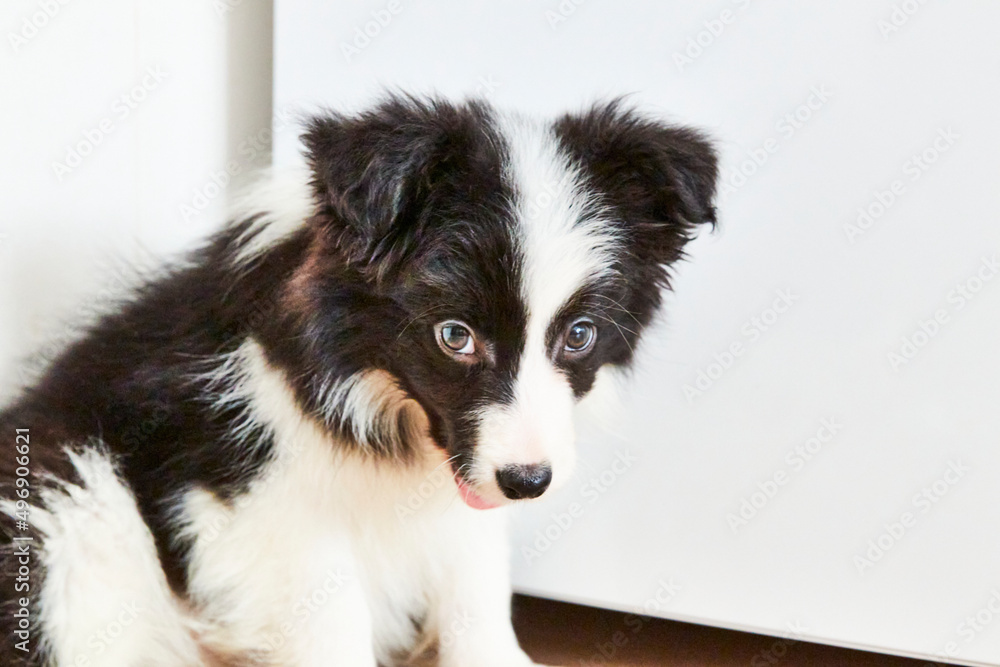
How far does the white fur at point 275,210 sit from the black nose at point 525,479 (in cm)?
83

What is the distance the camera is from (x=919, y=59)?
8.07 feet

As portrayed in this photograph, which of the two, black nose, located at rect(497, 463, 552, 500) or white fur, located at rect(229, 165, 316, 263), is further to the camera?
white fur, located at rect(229, 165, 316, 263)

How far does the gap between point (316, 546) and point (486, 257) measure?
34.8 inches

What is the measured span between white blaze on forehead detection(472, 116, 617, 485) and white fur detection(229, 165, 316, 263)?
558mm

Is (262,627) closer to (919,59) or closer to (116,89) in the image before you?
(116,89)

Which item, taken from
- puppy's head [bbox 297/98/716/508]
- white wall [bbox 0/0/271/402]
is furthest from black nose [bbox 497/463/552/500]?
white wall [bbox 0/0/271/402]

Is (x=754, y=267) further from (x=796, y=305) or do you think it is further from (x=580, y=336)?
(x=580, y=336)

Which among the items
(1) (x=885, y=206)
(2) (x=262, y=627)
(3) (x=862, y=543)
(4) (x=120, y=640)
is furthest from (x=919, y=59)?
(4) (x=120, y=640)

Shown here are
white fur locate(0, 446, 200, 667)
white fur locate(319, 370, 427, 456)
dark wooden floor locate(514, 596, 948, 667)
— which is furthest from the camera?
dark wooden floor locate(514, 596, 948, 667)

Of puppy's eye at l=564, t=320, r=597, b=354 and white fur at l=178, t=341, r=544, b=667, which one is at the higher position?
puppy's eye at l=564, t=320, r=597, b=354

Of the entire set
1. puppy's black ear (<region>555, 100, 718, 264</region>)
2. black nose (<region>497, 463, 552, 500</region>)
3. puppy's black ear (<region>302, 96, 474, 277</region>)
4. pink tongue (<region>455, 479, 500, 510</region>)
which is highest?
puppy's black ear (<region>555, 100, 718, 264</region>)

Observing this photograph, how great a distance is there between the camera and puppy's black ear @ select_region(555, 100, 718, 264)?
2059 mm

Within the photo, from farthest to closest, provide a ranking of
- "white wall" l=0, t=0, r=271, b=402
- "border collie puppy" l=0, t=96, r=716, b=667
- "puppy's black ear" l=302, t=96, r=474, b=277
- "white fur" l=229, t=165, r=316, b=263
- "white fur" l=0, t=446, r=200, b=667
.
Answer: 1. "white wall" l=0, t=0, r=271, b=402
2. "white fur" l=229, t=165, r=316, b=263
3. "white fur" l=0, t=446, r=200, b=667
4. "border collie puppy" l=0, t=96, r=716, b=667
5. "puppy's black ear" l=302, t=96, r=474, b=277

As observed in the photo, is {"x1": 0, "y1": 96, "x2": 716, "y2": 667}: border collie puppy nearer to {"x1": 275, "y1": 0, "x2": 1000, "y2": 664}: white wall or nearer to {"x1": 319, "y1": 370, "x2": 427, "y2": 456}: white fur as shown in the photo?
{"x1": 319, "y1": 370, "x2": 427, "y2": 456}: white fur
